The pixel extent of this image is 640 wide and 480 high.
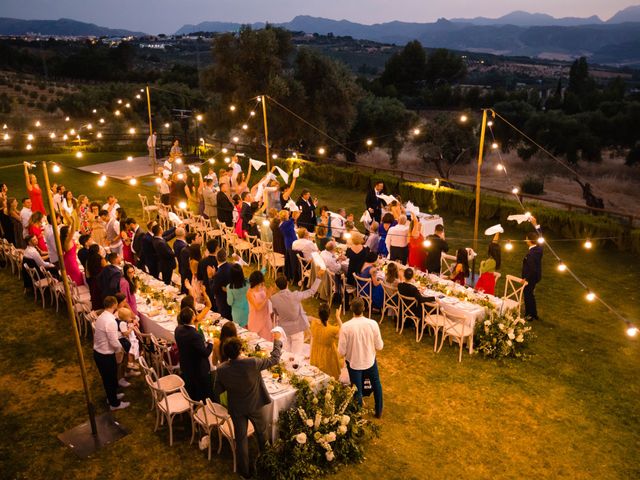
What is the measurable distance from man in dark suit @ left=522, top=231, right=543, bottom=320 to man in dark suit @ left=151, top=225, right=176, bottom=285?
5.73 metres

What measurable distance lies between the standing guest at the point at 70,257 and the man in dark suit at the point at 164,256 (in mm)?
1244

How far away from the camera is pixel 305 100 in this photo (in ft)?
72.9

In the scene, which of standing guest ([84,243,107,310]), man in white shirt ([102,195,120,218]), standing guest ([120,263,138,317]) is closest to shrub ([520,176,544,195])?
man in white shirt ([102,195,120,218])

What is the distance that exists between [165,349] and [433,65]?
160 feet

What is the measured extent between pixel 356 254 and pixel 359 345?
9.34 feet

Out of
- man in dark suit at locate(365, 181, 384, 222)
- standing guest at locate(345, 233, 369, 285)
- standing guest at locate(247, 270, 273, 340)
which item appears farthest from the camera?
man in dark suit at locate(365, 181, 384, 222)

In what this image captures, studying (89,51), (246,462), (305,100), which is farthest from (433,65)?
(246,462)

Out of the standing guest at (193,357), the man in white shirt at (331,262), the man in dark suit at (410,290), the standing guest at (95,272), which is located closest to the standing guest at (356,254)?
the man in white shirt at (331,262)

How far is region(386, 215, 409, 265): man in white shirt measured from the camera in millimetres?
9750

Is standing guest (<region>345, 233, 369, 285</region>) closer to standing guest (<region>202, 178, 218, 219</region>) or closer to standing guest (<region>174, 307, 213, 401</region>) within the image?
standing guest (<region>174, 307, 213, 401</region>)

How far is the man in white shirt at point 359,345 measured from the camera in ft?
18.8

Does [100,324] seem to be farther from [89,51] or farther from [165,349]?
[89,51]

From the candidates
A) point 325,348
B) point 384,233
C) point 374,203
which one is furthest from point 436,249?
point 325,348

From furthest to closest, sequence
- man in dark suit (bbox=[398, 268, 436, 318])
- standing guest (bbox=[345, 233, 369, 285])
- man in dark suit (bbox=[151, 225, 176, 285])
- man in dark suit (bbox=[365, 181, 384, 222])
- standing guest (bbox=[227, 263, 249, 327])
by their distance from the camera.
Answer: man in dark suit (bbox=[365, 181, 384, 222]), man in dark suit (bbox=[151, 225, 176, 285]), standing guest (bbox=[345, 233, 369, 285]), man in dark suit (bbox=[398, 268, 436, 318]), standing guest (bbox=[227, 263, 249, 327])
